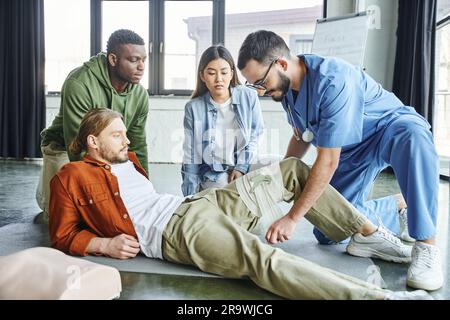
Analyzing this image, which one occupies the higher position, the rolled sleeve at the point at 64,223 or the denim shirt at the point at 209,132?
the denim shirt at the point at 209,132

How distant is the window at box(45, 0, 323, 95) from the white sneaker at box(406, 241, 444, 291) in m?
4.16

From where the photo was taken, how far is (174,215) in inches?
65.5

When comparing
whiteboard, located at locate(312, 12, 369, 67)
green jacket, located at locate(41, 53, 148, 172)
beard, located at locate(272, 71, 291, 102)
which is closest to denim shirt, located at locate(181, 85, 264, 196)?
green jacket, located at locate(41, 53, 148, 172)

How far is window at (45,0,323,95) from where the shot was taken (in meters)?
5.44

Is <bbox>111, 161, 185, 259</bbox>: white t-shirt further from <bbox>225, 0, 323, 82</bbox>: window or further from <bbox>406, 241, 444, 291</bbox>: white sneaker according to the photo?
<bbox>225, 0, 323, 82</bbox>: window

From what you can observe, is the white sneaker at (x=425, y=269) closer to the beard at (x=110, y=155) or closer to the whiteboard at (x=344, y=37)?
the beard at (x=110, y=155)

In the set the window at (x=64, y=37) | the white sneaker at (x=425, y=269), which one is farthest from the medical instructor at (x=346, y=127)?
the window at (x=64, y=37)

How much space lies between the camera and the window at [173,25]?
17.8ft

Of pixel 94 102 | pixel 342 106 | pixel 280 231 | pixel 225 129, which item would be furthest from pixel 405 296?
pixel 94 102

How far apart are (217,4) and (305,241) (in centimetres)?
386

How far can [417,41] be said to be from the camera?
450cm

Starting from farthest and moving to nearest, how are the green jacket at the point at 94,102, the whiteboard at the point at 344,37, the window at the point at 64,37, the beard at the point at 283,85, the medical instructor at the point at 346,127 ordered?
1. the window at the point at 64,37
2. the whiteboard at the point at 344,37
3. the green jacket at the point at 94,102
4. the beard at the point at 283,85
5. the medical instructor at the point at 346,127

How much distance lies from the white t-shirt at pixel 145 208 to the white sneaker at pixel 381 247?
682mm
